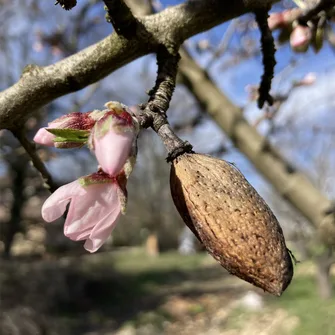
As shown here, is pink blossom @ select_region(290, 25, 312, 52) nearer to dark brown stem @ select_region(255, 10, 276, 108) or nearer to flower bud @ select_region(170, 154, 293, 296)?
dark brown stem @ select_region(255, 10, 276, 108)

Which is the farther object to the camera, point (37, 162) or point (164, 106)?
point (37, 162)

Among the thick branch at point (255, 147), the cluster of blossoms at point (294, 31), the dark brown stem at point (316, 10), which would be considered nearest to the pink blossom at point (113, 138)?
the dark brown stem at point (316, 10)

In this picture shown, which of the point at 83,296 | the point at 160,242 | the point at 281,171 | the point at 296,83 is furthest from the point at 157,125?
the point at 160,242

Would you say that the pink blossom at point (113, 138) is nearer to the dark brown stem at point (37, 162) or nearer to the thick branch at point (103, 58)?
the thick branch at point (103, 58)

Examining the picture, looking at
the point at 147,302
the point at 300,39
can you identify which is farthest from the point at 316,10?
the point at 147,302

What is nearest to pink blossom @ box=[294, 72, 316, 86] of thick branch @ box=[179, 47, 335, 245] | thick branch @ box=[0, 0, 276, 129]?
thick branch @ box=[179, 47, 335, 245]

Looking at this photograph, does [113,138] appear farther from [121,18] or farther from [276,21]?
[276,21]
